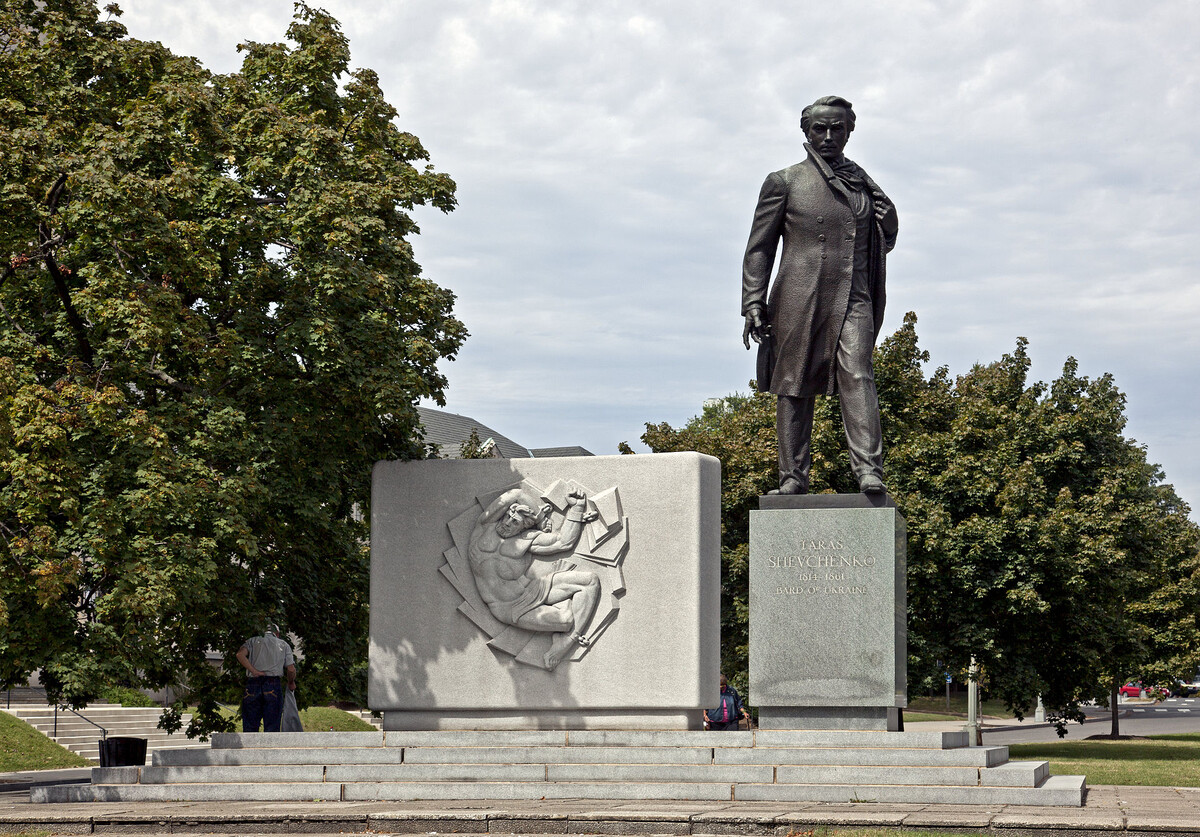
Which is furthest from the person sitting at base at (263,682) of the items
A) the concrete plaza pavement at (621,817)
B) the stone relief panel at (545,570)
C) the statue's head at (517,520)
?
the concrete plaza pavement at (621,817)

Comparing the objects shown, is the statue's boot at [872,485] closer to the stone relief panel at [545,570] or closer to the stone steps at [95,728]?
the stone relief panel at [545,570]

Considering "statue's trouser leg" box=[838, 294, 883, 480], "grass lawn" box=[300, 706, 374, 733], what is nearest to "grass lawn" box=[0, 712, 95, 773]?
"grass lawn" box=[300, 706, 374, 733]

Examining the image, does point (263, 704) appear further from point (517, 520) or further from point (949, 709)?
point (949, 709)

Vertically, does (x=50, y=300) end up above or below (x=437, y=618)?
above

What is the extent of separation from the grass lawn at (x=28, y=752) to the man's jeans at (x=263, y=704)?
11660 mm

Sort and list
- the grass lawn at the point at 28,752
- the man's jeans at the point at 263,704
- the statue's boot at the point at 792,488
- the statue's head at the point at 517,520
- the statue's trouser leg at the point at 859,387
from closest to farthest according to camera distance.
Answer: the statue's trouser leg at the point at 859,387 → the statue's boot at the point at 792,488 → the statue's head at the point at 517,520 → the man's jeans at the point at 263,704 → the grass lawn at the point at 28,752

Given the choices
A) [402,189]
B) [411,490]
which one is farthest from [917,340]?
[411,490]

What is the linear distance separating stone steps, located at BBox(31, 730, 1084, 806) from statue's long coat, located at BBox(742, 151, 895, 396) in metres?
3.17

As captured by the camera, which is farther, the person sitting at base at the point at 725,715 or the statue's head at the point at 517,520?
the person sitting at base at the point at 725,715

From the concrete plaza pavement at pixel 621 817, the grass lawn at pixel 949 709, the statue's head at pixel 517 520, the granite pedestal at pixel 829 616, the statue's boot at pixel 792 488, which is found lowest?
the grass lawn at pixel 949 709

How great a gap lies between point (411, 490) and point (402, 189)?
167 inches

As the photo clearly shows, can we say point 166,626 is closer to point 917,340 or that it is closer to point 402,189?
point 402,189

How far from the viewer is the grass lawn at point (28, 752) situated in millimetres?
23109

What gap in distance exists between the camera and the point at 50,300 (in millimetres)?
14719
